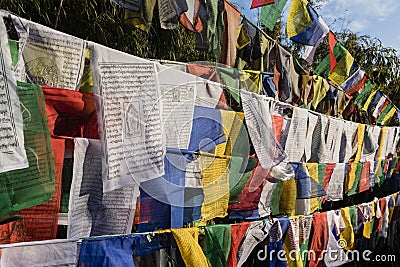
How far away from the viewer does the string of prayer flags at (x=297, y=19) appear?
3516 mm

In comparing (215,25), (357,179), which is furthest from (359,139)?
(215,25)

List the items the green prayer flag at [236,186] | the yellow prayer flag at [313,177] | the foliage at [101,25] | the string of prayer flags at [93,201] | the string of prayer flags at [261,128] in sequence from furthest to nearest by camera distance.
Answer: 1. the yellow prayer flag at [313,177]
2. the string of prayer flags at [261,128]
3. the green prayer flag at [236,186]
4. the foliage at [101,25]
5. the string of prayer flags at [93,201]

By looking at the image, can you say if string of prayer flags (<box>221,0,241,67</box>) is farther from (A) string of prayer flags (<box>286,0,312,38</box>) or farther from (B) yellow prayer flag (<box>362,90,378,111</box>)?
(B) yellow prayer flag (<box>362,90,378,111</box>)

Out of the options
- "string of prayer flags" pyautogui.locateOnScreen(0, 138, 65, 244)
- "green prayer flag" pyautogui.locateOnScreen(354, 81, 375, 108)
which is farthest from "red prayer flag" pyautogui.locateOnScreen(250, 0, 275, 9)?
"green prayer flag" pyautogui.locateOnScreen(354, 81, 375, 108)

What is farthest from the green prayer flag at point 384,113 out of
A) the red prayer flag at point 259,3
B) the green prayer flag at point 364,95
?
the red prayer flag at point 259,3

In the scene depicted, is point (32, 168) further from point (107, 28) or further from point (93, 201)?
point (107, 28)

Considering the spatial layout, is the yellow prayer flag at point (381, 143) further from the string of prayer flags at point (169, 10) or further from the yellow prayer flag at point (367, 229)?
the string of prayer flags at point (169, 10)

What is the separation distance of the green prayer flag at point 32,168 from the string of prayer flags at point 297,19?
2427 mm

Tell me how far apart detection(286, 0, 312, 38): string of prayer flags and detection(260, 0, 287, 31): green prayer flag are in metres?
0.33

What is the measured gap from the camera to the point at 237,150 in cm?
259

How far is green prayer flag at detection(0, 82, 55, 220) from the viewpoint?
4.53 ft

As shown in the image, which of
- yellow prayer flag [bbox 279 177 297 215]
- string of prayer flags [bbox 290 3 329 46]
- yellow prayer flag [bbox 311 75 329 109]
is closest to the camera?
yellow prayer flag [bbox 279 177 297 215]

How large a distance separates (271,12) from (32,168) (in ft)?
7.07

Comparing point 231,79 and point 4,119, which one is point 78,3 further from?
point 4,119
